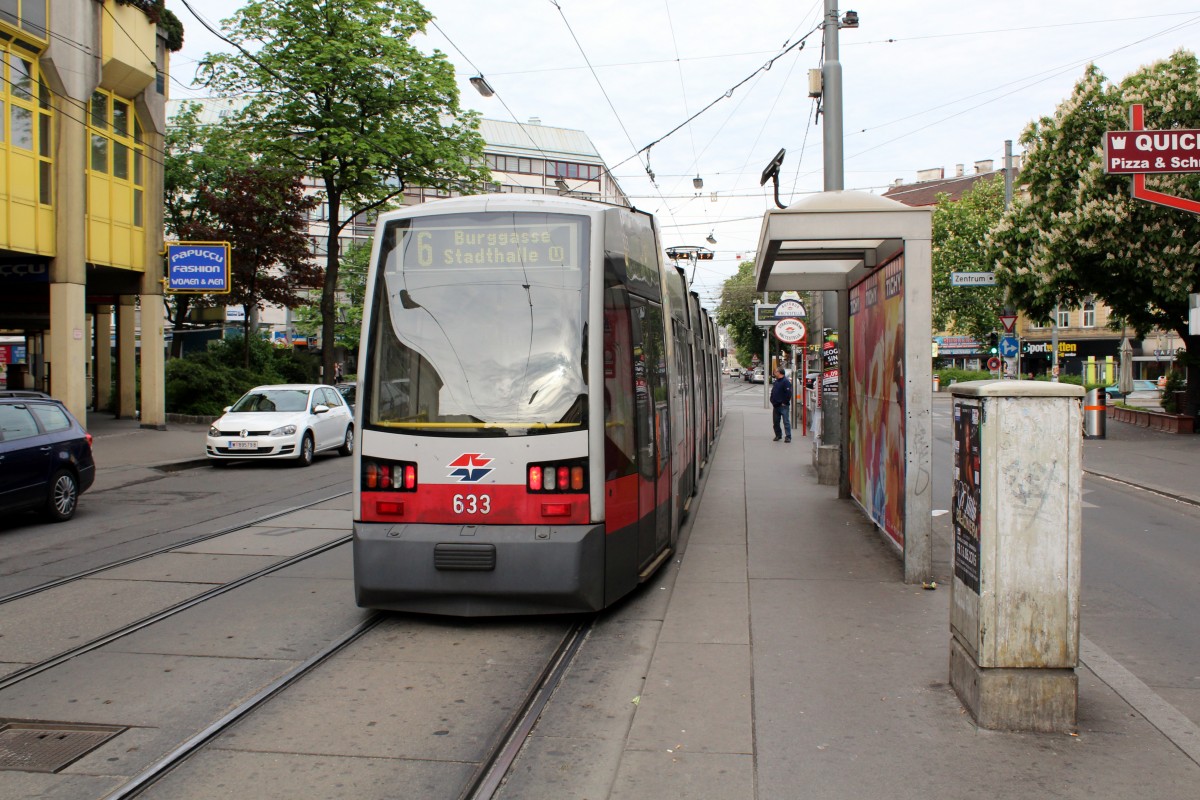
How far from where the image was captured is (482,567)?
6680mm

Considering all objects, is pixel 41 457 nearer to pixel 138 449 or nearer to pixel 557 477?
pixel 557 477

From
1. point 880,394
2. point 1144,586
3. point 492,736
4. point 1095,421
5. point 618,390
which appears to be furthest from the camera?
point 1095,421

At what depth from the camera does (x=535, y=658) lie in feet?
20.8

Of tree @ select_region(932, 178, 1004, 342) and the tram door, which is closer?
the tram door

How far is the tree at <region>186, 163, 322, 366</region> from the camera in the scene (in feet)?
104

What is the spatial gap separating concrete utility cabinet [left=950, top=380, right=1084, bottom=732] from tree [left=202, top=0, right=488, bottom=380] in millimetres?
25772

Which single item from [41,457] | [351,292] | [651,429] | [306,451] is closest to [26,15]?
[306,451]

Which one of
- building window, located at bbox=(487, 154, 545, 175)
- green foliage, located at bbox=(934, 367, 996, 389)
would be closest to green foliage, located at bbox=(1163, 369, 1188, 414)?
green foliage, located at bbox=(934, 367, 996, 389)

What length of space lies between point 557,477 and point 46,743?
315cm

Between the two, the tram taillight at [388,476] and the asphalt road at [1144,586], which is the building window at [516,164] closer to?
the asphalt road at [1144,586]

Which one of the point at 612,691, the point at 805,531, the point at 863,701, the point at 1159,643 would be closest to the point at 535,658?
the point at 612,691

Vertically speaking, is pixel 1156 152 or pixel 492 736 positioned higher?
pixel 1156 152

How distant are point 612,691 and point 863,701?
1.31 metres

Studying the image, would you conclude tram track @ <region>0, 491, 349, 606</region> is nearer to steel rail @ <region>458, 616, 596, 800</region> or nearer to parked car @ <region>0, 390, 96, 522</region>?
parked car @ <region>0, 390, 96, 522</region>
